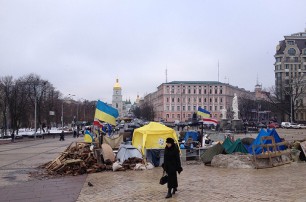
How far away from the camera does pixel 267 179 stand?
495 inches

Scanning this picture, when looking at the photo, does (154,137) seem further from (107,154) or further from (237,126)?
(237,126)

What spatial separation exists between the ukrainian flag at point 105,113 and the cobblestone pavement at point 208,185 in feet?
18.2

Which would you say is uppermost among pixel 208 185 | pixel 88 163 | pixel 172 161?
pixel 172 161

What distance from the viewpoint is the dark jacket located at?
32.6ft

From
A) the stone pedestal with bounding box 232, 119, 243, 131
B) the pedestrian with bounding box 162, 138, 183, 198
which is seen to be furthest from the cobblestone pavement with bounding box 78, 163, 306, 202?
the stone pedestal with bounding box 232, 119, 243, 131

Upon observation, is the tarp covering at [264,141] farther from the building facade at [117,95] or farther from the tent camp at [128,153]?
the building facade at [117,95]

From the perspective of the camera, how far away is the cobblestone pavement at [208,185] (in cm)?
987

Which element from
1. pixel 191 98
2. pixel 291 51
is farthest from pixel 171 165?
pixel 191 98

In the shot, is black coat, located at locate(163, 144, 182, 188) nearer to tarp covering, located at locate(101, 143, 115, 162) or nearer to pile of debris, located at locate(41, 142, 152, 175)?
pile of debris, located at locate(41, 142, 152, 175)

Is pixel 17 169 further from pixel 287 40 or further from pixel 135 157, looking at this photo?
pixel 287 40

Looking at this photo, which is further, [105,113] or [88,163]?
[105,113]

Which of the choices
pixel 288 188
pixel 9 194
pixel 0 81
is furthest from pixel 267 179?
pixel 0 81

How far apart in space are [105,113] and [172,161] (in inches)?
427

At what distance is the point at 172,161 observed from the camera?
32.6ft
